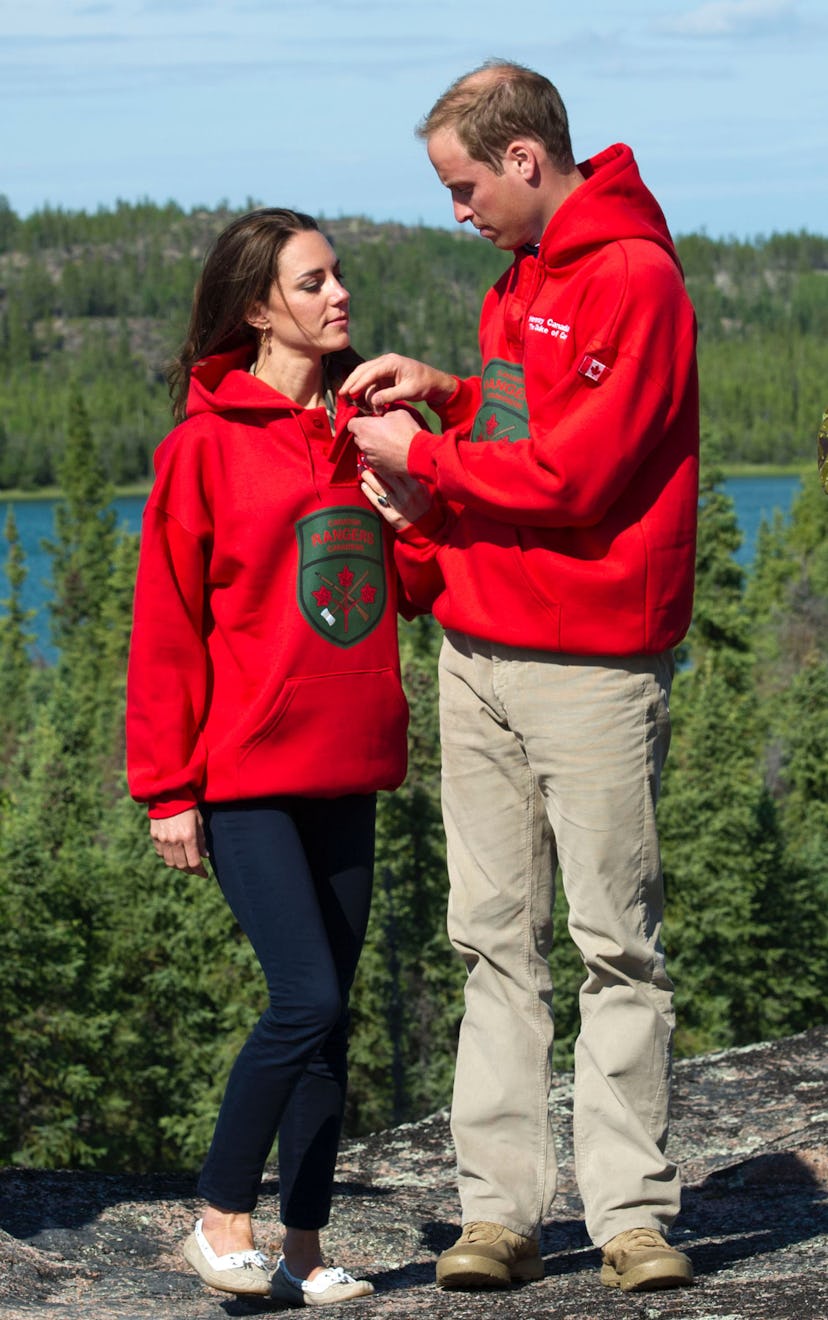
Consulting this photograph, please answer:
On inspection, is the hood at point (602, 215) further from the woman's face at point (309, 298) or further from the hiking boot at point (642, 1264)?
the hiking boot at point (642, 1264)

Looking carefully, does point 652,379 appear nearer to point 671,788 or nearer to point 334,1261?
point 334,1261

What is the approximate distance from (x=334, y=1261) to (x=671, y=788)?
32.6 metres

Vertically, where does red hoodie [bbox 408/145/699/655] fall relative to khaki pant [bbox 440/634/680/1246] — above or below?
above

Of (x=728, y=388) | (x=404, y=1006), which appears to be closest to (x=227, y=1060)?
(x=404, y=1006)

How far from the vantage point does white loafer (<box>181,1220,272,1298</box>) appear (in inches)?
165

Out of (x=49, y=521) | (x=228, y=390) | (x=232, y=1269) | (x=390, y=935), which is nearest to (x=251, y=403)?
(x=228, y=390)

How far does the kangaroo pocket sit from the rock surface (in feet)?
4.02

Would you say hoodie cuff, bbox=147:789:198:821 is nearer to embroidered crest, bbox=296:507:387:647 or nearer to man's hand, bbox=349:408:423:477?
embroidered crest, bbox=296:507:387:647

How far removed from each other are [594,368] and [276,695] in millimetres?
1077

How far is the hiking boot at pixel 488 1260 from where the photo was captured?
4.10m

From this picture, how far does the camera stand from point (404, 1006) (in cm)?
3797

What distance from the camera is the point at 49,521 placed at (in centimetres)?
14688

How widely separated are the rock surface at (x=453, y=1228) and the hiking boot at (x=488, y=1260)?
0.13ft

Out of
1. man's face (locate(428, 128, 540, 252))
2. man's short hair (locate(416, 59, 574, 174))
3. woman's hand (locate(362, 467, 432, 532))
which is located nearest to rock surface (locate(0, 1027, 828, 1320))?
woman's hand (locate(362, 467, 432, 532))
